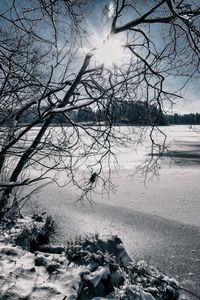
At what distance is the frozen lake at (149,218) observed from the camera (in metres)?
5.81

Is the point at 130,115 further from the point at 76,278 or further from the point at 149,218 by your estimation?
the point at 149,218

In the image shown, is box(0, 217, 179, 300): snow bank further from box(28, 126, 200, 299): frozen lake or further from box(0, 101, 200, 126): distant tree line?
box(0, 101, 200, 126): distant tree line

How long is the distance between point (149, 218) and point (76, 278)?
4.79 m

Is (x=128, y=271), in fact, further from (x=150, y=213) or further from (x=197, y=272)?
(x=150, y=213)

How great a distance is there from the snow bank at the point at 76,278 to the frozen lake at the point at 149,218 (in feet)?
3.18

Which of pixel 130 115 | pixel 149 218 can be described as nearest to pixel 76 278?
pixel 130 115

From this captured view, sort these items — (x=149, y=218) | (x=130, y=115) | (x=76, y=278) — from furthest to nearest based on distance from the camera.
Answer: (x=149, y=218) → (x=130, y=115) → (x=76, y=278)

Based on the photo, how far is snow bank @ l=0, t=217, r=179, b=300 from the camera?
316 cm

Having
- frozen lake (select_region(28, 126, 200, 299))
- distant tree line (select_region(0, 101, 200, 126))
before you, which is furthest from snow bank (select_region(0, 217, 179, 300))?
distant tree line (select_region(0, 101, 200, 126))

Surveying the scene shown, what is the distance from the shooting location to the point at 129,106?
423 centimetres

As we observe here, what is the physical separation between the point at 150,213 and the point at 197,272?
10.7 ft

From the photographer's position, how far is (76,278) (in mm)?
3541

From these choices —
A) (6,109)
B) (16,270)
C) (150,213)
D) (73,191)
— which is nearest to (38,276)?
(16,270)

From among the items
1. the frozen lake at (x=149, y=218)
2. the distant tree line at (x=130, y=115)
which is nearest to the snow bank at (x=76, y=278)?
the frozen lake at (x=149, y=218)
